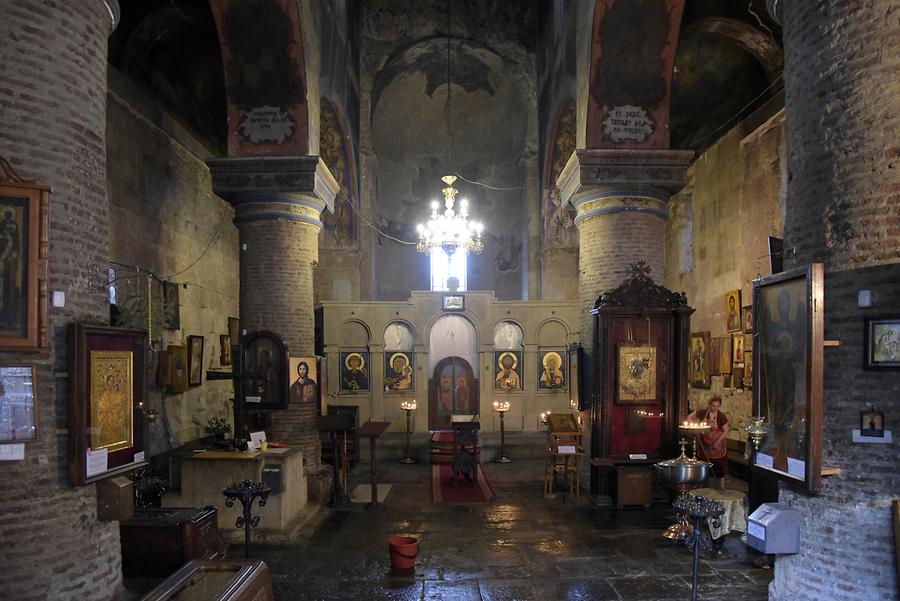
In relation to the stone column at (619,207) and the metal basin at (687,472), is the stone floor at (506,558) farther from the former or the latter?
→ the stone column at (619,207)

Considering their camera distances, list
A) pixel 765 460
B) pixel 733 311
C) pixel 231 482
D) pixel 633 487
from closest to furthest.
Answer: pixel 765 460 < pixel 231 482 < pixel 633 487 < pixel 733 311

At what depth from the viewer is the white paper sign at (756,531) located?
15.2ft

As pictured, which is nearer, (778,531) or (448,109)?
(778,531)

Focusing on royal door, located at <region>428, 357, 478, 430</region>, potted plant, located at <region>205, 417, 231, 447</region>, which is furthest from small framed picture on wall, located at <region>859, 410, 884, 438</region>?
royal door, located at <region>428, 357, 478, 430</region>

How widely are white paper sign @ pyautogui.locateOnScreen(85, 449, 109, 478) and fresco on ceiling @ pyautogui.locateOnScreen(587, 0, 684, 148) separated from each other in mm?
8029

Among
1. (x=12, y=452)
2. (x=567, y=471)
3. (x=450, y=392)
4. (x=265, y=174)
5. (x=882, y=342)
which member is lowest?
A: (x=567, y=471)

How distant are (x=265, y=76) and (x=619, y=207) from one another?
603cm

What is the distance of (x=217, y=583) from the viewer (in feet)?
13.1

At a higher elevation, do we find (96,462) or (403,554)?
(96,462)

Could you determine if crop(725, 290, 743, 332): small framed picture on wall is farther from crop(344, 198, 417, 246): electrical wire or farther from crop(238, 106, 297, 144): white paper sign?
crop(344, 198, 417, 246): electrical wire

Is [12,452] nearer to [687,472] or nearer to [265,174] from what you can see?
[687,472]

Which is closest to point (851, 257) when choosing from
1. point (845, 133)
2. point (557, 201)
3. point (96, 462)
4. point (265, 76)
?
point (845, 133)

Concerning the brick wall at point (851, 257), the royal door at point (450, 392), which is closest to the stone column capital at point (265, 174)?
the royal door at point (450, 392)

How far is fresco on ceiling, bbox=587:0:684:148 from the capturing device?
30.4ft
